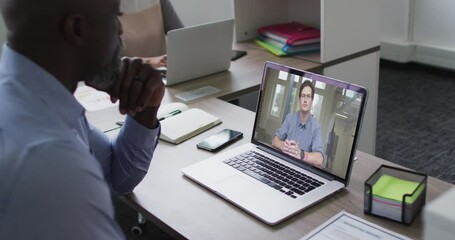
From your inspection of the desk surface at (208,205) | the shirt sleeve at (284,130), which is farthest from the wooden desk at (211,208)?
the shirt sleeve at (284,130)

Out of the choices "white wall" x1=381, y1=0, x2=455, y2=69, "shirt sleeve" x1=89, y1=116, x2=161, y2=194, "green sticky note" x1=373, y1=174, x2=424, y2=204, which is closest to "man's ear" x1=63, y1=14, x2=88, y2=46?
"shirt sleeve" x1=89, y1=116, x2=161, y2=194

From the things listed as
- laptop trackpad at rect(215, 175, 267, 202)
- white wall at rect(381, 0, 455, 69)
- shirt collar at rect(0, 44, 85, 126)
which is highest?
shirt collar at rect(0, 44, 85, 126)

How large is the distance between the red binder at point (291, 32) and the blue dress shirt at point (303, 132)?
108 cm

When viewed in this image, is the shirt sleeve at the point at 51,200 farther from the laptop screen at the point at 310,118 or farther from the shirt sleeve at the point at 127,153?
the laptop screen at the point at 310,118

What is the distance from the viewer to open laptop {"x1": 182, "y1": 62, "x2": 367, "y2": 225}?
120cm

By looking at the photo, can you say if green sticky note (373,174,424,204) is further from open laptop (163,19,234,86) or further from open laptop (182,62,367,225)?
open laptop (163,19,234,86)

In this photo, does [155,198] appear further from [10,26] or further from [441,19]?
[441,19]

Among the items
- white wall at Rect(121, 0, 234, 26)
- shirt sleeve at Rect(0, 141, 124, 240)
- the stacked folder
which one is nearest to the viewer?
shirt sleeve at Rect(0, 141, 124, 240)

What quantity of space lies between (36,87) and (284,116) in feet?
2.31

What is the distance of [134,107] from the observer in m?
1.25

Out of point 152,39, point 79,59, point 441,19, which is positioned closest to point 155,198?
point 79,59

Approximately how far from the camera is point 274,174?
1.30m

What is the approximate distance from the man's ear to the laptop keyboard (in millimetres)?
617

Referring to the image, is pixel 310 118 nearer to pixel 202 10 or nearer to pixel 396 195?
pixel 396 195
